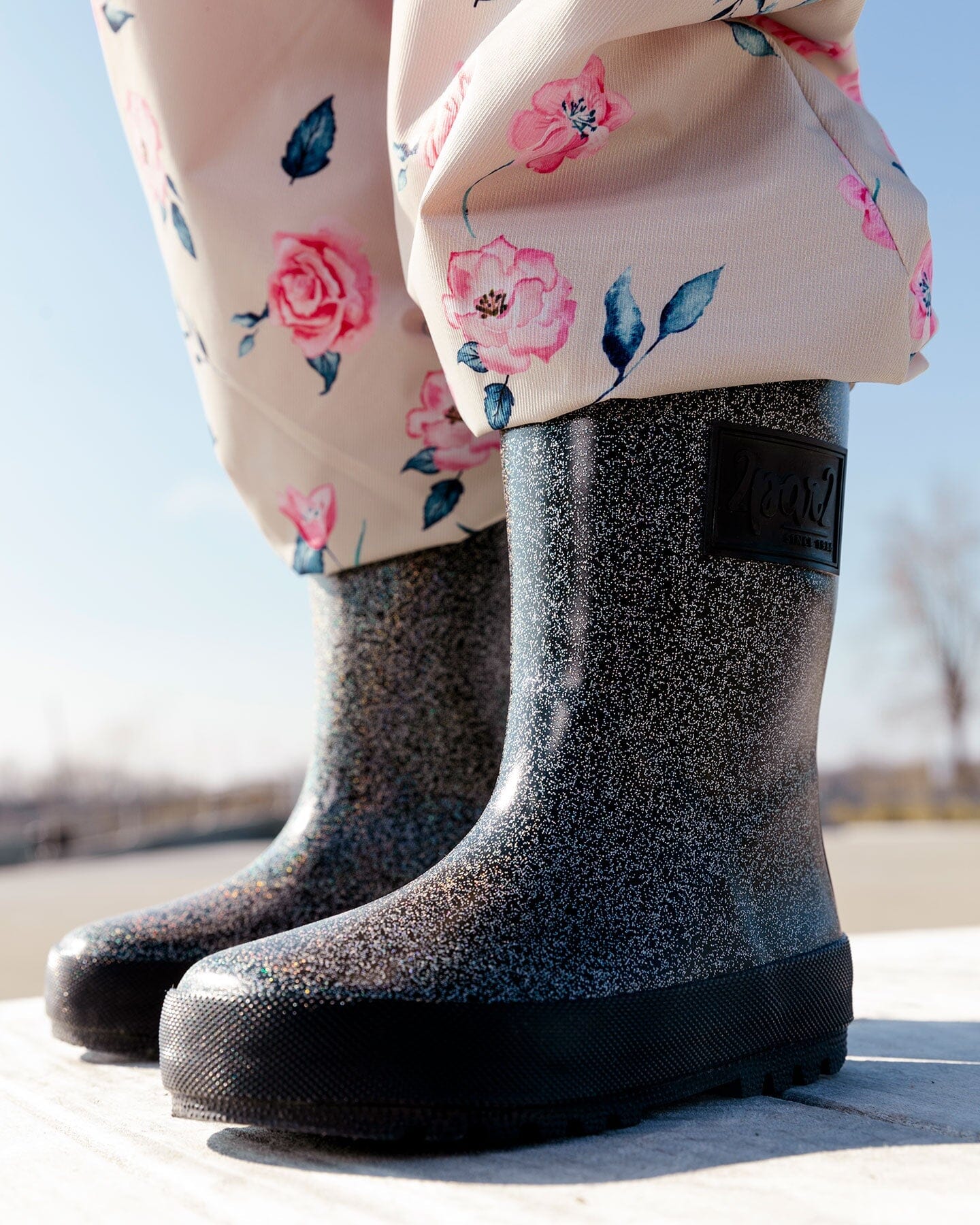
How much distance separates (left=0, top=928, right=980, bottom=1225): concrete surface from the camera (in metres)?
0.41

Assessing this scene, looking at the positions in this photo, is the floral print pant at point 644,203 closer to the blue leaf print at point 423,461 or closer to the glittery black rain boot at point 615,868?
the glittery black rain boot at point 615,868

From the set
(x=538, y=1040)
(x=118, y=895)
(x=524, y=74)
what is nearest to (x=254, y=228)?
(x=524, y=74)

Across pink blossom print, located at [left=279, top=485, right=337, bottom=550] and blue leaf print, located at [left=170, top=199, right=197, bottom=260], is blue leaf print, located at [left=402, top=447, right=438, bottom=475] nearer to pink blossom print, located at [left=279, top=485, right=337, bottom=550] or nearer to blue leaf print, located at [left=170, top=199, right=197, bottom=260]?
pink blossom print, located at [left=279, top=485, right=337, bottom=550]

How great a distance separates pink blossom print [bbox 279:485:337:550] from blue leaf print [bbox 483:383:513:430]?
0.29 m

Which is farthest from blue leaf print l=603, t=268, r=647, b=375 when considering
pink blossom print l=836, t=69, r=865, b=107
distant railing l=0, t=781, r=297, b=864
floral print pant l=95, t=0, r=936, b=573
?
distant railing l=0, t=781, r=297, b=864

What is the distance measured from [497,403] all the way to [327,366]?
29cm

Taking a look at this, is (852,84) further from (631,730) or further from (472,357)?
(631,730)

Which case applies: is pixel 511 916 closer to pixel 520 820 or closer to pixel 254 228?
pixel 520 820

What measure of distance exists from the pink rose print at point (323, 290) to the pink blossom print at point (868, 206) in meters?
0.36

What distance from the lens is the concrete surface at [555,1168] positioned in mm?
411

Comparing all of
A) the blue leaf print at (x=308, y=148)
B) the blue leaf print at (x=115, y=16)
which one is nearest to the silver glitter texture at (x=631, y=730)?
the blue leaf print at (x=308, y=148)

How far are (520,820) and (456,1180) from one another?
0.17m

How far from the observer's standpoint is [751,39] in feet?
1.90

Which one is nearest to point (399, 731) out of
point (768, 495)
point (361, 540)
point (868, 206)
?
point (361, 540)
